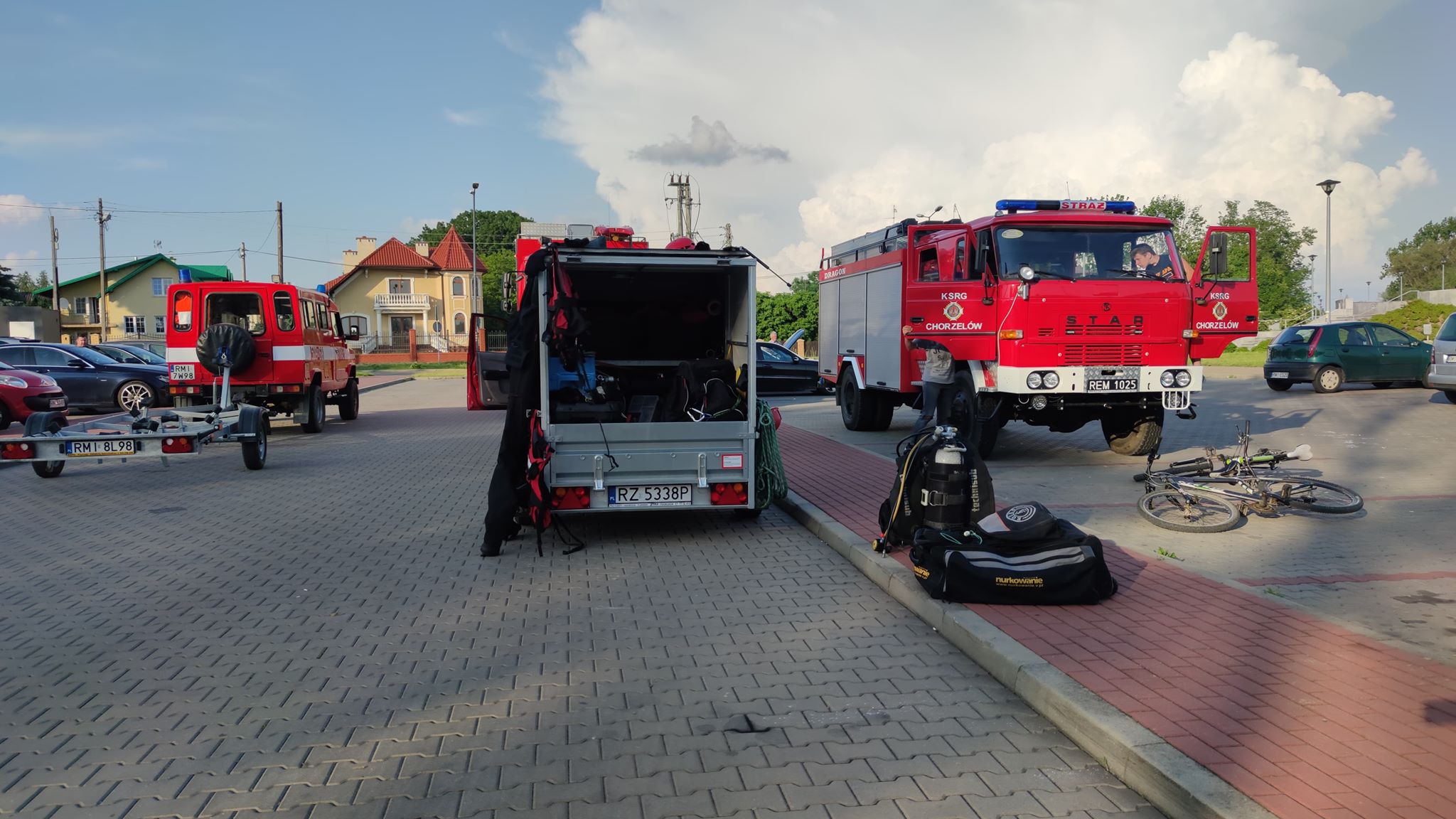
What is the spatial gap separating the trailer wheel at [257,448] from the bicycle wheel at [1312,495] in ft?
36.6

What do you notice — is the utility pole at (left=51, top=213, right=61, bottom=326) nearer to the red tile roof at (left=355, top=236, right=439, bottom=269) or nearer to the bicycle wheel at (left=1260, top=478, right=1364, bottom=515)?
the red tile roof at (left=355, top=236, right=439, bottom=269)

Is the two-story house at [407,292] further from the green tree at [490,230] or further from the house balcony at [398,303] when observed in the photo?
the green tree at [490,230]

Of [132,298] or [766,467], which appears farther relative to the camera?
[132,298]

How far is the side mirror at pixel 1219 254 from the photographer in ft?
34.7

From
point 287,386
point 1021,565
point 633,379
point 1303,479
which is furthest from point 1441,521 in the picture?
point 287,386

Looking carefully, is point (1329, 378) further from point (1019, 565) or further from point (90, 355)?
point (90, 355)

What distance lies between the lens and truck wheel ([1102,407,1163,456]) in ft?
38.8

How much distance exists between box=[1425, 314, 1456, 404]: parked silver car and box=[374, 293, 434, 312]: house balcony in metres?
63.1

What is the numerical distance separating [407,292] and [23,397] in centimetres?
5642

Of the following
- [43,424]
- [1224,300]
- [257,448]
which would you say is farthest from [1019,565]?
[43,424]

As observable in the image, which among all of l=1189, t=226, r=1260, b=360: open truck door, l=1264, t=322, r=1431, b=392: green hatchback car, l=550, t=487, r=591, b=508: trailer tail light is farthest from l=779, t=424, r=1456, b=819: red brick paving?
l=1264, t=322, r=1431, b=392: green hatchback car

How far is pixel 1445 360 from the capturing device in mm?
17438

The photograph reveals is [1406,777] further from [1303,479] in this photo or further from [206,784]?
[1303,479]

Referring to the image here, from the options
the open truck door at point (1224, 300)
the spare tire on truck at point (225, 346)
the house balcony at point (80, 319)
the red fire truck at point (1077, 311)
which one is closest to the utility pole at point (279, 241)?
the spare tire on truck at point (225, 346)
